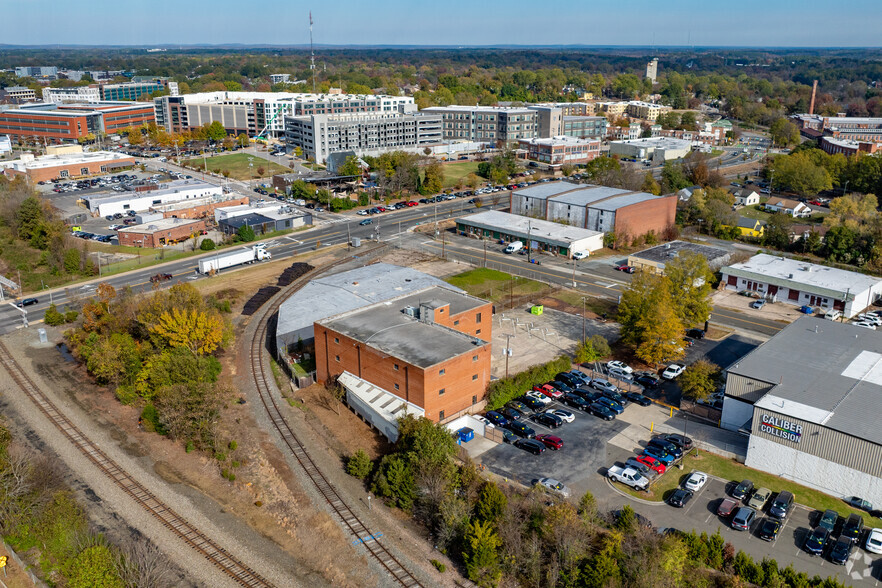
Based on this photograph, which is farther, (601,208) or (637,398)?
(601,208)

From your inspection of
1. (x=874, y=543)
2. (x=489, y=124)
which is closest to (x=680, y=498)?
(x=874, y=543)

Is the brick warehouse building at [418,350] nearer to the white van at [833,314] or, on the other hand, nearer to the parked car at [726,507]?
the parked car at [726,507]

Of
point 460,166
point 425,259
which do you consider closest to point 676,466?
point 425,259

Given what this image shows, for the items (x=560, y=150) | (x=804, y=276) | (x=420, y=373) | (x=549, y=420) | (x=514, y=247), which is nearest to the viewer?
(x=420, y=373)

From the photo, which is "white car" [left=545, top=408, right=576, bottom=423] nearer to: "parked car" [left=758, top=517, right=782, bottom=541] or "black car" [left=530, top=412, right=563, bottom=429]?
"black car" [left=530, top=412, right=563, bottom=429]

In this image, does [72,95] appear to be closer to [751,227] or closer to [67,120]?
[67,120]

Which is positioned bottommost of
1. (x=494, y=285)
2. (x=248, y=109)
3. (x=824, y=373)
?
(x=494, y=285)

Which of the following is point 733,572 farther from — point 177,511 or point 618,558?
point 177,511

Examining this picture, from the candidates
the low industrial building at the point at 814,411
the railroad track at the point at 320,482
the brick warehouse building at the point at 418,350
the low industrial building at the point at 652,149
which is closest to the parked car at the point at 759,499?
the low industrial building at the point at 814,411
